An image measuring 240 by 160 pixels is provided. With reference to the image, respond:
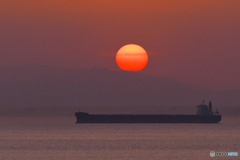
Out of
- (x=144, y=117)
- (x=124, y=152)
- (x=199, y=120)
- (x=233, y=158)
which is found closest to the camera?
(x=233, y=158)

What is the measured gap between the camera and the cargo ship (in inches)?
4250

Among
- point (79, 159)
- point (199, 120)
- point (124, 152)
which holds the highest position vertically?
point (199, 120)

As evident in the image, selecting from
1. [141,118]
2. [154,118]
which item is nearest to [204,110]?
[154,118]

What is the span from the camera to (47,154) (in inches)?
1569

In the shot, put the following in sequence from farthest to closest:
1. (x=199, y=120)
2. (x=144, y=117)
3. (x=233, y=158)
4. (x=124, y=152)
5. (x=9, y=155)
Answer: (x=144, y=117) < (x=199, y=120) < (x=124, y=152) < (x=9, y=155) < (x=233, y=158)

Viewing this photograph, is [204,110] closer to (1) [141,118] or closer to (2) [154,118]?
(2) [154,118]

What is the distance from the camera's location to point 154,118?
11538 cm

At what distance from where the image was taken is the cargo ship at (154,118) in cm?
10794

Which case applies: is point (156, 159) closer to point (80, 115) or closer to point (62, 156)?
point (62, 156)

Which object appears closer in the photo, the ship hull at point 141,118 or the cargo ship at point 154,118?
the cargo ship at point 154,118

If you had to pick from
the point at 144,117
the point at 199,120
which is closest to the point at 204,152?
the point at 199,120

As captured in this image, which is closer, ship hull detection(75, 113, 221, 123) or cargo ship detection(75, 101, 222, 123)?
cargo ship detection(75, 101, 222, 123)

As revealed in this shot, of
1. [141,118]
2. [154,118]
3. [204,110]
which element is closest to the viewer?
[204,110]

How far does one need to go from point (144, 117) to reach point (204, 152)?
78095 millimetres
